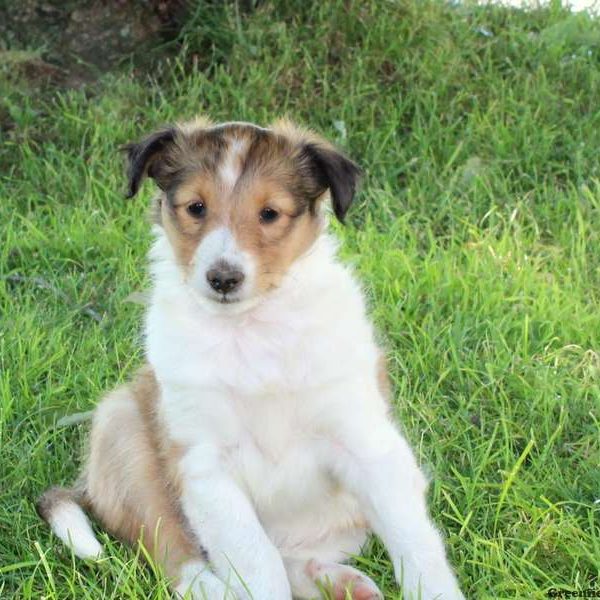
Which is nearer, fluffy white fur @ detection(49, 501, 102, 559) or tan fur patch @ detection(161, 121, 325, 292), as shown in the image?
tan fur patch @ detection(161, 121, 325, 292)

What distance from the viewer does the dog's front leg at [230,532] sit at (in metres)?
3.20

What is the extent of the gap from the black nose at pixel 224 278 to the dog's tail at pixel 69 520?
923mm

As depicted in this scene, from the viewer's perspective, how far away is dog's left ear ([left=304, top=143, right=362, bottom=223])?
3.51 m

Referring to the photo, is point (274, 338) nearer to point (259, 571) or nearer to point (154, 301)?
point (154, 301)

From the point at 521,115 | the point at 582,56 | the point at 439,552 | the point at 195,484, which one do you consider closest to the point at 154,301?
the point at 195,484

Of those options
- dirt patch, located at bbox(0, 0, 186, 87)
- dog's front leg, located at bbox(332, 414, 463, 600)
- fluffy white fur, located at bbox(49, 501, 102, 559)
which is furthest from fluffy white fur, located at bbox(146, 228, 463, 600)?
dirt patch, located at bbox(0, 0, 186, 87)

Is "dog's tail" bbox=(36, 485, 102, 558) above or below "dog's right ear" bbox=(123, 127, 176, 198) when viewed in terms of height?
below

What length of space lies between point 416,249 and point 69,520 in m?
2.49

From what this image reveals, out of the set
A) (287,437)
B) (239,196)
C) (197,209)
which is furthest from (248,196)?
(287,437)

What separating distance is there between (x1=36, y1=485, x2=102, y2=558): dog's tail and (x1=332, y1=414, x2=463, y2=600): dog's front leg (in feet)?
2.71

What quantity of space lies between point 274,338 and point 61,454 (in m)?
1.14

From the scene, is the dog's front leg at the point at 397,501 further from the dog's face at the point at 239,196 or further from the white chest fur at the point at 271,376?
the dog's face at the point at 239,196

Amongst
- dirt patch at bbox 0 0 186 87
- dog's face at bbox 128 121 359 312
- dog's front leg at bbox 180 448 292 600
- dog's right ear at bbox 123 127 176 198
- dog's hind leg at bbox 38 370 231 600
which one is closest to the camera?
dog's front leg at bbox 180 448 292 600

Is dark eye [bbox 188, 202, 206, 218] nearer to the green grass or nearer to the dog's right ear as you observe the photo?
the dog's right ear
